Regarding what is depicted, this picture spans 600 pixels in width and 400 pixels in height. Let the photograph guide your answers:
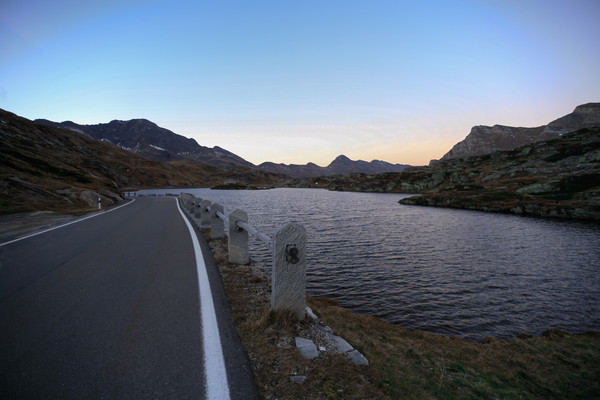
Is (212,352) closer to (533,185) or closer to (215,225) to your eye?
(215,225)

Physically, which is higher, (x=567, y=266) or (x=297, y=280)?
(x=297, y=280)

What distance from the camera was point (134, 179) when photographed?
168375 millimetres

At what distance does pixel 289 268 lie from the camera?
4.16 metres

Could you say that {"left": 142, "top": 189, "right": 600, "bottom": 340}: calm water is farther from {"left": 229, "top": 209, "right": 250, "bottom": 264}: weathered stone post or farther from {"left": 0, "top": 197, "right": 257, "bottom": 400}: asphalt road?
{"left": 0, "top": 197, "right": 257, "bottom": 400}: asphalt road

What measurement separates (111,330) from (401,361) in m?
4.90

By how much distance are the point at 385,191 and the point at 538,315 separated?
100m

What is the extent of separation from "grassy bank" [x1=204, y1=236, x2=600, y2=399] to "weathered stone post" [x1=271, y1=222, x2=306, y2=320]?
0.27m

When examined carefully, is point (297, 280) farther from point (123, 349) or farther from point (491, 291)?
point (491, 291)

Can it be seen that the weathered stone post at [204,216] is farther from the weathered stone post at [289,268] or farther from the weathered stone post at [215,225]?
the weathered stone post at [289,268]

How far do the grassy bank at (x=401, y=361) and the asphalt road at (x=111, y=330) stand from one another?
0.36 meters

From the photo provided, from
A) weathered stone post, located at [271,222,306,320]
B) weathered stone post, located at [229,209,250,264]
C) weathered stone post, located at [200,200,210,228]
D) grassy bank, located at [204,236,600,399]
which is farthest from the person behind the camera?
weathered stone post, located at [200,200,210,228]

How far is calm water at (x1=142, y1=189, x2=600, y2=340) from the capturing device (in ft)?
29.8

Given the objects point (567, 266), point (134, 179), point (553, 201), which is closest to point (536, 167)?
point (553, 201)

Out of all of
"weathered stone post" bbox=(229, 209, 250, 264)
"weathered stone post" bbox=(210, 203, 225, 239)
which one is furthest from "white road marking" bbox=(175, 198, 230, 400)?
"weathered stone post" bbox=(210, 203, 225, 239)
